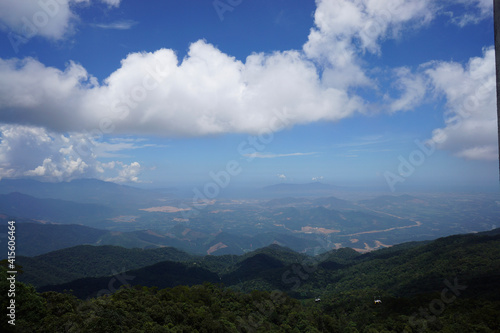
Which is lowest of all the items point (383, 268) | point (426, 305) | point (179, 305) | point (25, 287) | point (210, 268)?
point (210, 268)

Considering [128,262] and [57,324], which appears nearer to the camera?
[57,324]

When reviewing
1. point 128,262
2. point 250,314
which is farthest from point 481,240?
point 128,262

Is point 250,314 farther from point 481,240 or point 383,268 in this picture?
point 481,240

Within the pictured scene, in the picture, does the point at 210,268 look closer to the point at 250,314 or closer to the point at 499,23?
the point at 250,314

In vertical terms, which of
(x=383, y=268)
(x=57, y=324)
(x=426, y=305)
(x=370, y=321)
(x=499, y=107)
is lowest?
(x=383, y=268)

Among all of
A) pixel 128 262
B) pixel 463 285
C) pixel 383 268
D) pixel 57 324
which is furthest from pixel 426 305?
pixel 128 262

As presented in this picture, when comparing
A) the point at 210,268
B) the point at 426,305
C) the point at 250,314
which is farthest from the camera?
the point at 210,268

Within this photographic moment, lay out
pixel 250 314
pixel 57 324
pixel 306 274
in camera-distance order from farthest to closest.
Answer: pixel 306 274 < pixel 250 314 < pixel 57 324

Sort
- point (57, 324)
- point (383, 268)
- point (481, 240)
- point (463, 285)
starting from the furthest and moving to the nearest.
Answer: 1. point (383, 268)
2. point (481, 240)
3. point (463, 285)
4. point (57, 324)

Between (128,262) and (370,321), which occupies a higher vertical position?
(370,321)
